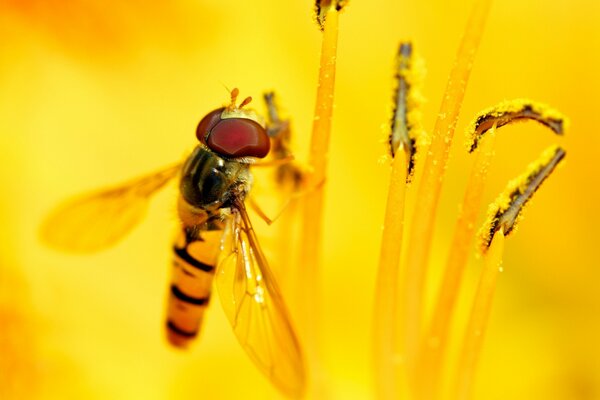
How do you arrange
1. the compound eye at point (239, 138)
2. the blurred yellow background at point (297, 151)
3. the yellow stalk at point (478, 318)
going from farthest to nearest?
the blurred yellow background at point (297, 151)
the compound eye at point (239, 138)
the yellow stalk at point (478, 318)

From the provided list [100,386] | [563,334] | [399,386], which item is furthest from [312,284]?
[563,334]

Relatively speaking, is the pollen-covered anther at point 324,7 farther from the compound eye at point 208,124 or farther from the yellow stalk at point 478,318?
the yellow stalk at point 478,318

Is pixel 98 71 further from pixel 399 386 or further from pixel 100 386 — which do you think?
pixel 399 386

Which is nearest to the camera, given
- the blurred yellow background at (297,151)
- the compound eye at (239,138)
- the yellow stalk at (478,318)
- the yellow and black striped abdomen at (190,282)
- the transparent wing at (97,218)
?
the yellow stalk at (478,318)

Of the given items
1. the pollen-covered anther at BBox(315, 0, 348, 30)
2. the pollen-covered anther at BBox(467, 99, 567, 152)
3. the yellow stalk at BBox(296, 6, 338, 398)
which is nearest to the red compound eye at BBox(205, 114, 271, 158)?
the yellow stalk at BBox(296, 6, 338, 398)

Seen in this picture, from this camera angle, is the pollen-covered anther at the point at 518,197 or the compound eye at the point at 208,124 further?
the compound eye at the point at 208,124

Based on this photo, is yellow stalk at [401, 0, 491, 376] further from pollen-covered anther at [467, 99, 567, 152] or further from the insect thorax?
the insect thorax

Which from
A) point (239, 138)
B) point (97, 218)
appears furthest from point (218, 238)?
point (97, 218)

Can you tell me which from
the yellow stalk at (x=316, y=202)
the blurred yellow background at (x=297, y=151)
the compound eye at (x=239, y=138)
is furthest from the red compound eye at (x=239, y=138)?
the blurred yellow background at (x=297, y=151)
